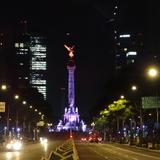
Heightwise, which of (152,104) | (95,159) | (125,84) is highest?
(125,84)

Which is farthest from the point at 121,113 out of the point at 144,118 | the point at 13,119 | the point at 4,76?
the point at 4,76

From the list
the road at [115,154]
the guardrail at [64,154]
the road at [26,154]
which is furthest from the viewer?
the road at [115,154]

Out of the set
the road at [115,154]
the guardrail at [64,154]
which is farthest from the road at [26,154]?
the road at [115,154]

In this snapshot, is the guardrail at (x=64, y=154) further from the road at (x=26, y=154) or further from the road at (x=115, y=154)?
the road at (x=26, y=154)

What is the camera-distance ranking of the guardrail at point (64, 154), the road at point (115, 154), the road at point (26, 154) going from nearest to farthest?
the guardrail at point (64, 154)
the road at point (26, 154)
the road at point (115, 154)

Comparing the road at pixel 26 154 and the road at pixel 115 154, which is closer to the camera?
the road at pixel 26 154

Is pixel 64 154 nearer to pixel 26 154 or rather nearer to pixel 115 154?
pixel 26 154

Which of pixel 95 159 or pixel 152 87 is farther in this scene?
pixel 152 87

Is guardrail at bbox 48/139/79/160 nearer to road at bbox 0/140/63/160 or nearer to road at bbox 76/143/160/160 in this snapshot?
road at bbox 76/143/160/160

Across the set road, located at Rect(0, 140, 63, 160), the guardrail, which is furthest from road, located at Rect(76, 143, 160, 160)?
road, located at Rect(0, 140, 63, 160)

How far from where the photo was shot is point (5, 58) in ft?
600

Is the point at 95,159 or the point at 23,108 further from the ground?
the point at 23,108

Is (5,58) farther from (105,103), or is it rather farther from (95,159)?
(95,159)

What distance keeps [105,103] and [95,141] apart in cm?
3776
